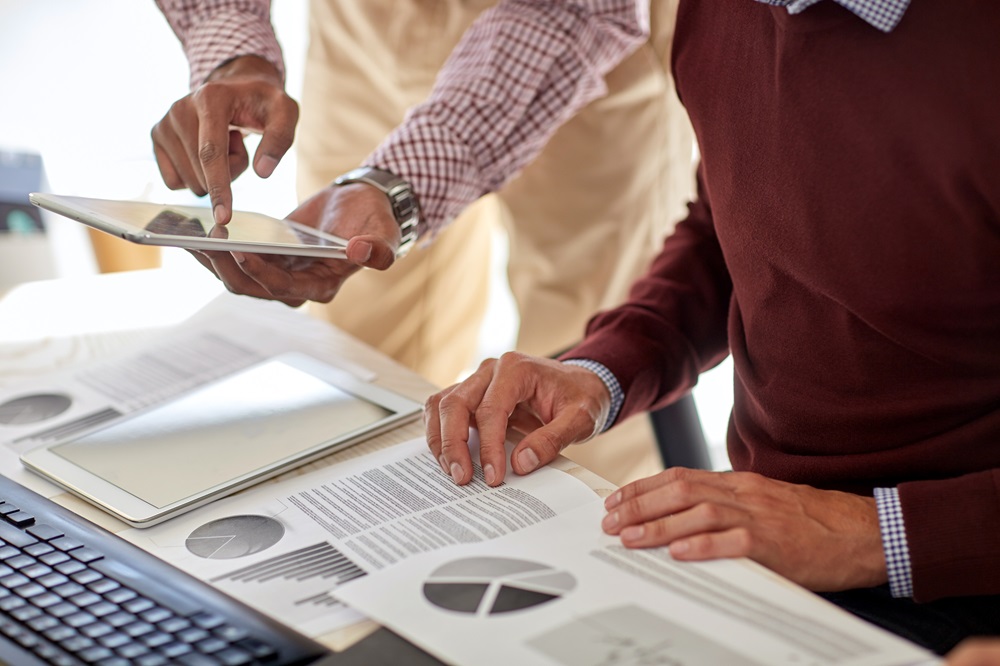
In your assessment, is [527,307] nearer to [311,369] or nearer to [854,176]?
[311,369]

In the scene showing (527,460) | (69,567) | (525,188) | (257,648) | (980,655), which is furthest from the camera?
(525,188)

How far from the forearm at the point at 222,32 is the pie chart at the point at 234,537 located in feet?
2.11

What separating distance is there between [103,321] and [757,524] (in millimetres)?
909

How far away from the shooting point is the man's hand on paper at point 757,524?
683 millimetres

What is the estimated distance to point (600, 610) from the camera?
61 centimetres

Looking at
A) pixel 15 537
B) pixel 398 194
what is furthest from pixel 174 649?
pixel 398 194

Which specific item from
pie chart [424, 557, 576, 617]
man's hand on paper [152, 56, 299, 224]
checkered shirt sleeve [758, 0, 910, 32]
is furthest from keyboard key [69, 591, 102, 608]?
checkered shirt sleeve [758, 0, 910, 32]

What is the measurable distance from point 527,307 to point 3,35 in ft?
5.20

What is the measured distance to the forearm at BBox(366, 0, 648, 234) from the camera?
1243 millimetres

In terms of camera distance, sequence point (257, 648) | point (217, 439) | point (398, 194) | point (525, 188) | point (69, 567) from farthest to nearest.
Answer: point (525, 188) → point (398, 194) → point (217, 439) → point (69, 567) → point (257, 648)

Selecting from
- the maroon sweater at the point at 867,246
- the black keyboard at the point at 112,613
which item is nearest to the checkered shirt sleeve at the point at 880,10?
the maroon sweater at the point at 867,246

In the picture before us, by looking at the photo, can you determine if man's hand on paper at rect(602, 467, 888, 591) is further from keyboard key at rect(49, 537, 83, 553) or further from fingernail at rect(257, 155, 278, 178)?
fingernail at rect(257, 155, 278, 178)

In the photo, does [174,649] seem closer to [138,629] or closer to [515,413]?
[138,629]

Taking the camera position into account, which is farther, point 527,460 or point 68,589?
point 527,460
